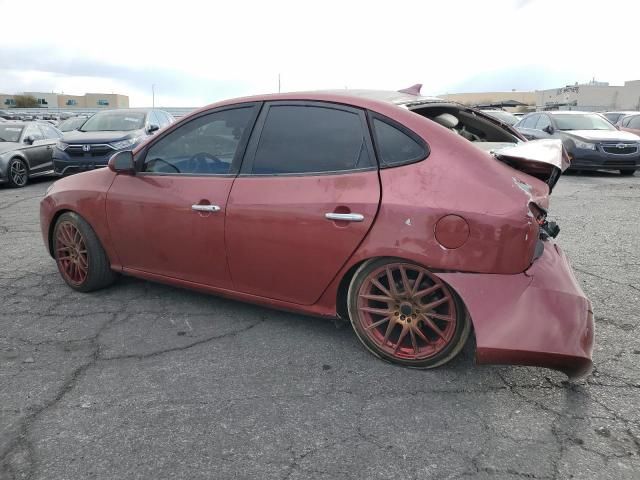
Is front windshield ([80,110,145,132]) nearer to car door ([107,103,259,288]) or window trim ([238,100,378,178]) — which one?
car door ([107,103,259,288])

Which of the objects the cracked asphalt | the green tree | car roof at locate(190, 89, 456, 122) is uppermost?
the green tree

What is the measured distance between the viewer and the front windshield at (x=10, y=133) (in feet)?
37.2

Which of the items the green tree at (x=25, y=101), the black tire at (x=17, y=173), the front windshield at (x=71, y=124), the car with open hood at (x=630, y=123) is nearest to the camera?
the black tire at (x=17, y=173)

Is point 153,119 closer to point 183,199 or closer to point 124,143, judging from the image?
point 124,143

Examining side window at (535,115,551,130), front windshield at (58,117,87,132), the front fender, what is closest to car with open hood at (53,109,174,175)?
front windshield at (58,117,87,132)

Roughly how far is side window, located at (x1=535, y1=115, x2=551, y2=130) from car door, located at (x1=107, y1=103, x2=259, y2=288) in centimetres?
1132

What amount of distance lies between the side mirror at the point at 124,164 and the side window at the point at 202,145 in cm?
10

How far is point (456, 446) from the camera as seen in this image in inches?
90.1

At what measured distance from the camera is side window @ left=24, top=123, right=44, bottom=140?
460 inches

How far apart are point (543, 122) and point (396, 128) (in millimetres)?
11702

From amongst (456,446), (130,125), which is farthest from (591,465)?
(130,125)

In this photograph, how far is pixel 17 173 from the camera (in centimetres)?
1089

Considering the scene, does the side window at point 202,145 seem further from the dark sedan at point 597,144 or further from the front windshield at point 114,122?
the dark sedan at point 597,144

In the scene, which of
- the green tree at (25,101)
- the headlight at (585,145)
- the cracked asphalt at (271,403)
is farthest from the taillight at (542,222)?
the green tree at (25,101)
